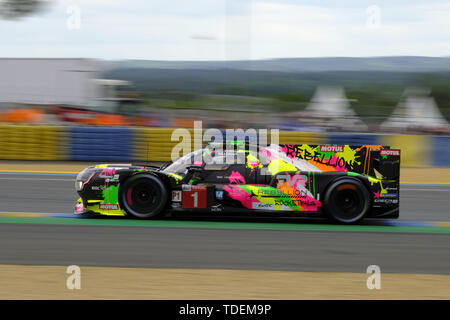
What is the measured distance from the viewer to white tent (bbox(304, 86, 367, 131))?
25.5 metres

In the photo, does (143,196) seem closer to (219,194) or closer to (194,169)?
(194,169)

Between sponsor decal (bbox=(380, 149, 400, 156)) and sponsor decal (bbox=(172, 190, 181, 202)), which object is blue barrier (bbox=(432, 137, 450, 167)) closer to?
sponsor decal (bbox=(380, 149, 400, 156))

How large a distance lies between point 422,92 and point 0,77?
854 inches

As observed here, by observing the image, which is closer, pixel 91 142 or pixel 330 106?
pixel 91 142

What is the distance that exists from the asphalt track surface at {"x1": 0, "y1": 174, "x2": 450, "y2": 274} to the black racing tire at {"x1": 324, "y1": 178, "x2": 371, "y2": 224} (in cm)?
32

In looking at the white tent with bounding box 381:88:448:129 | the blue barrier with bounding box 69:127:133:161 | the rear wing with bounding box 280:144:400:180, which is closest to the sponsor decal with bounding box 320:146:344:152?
the rear wing with bounding box 280:144:400:180

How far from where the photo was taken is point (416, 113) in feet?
98.4

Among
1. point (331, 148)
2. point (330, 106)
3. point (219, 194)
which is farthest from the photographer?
point (330, 106)

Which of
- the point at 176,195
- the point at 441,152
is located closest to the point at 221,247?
the point at 176,195

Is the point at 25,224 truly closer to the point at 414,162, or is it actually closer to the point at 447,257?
the point at 447,257

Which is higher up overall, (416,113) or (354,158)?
(416,113)

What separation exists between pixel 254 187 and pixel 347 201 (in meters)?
1.34

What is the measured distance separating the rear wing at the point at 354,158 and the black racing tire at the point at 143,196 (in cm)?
191
